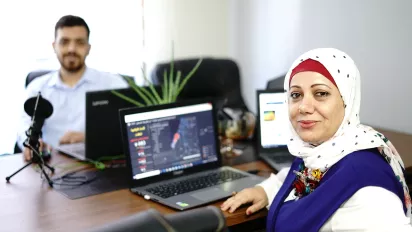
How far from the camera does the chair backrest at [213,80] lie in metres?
3.27

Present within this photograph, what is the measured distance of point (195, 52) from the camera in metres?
3.82

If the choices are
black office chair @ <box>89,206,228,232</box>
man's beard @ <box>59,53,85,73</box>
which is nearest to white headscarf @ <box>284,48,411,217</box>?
black office chair @ <box>89,206,228,232</box>

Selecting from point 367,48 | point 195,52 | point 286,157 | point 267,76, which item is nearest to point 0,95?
point 195,52

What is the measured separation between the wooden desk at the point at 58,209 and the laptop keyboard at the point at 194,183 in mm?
73

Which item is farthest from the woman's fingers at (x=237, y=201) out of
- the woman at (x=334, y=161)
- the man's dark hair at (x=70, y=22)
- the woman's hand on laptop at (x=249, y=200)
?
the man's dark hair at (x=70, y=22)

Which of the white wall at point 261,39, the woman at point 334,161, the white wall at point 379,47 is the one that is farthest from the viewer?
the white wall at point 261,39

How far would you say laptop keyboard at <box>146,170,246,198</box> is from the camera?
1785 millimetres

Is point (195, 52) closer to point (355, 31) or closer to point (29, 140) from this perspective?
point (355, 31)

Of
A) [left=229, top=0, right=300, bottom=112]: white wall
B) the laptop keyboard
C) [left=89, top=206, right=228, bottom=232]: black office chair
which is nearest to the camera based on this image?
[left=89, top=206, right=228, bottom=232]: black office chair

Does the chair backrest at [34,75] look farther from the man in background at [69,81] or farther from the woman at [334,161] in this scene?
the woman at [334,161]

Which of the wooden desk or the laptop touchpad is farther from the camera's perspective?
the laptop touchpad

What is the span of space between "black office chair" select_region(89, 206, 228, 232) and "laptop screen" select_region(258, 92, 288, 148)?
1618 mm

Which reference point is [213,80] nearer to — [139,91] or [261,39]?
[261,39]

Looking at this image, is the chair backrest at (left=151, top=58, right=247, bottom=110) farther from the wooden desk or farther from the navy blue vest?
the navy blue vest
